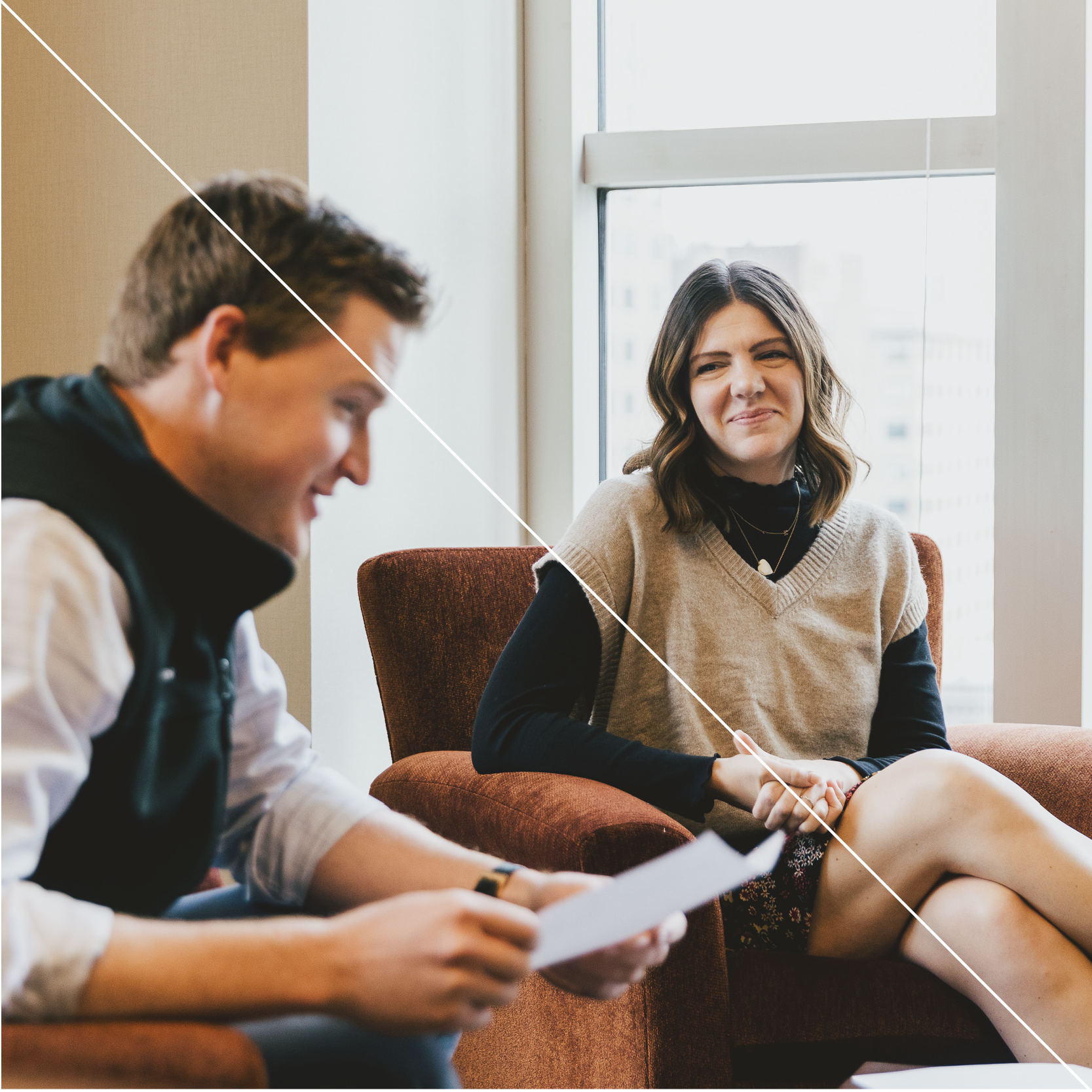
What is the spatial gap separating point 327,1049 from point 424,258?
20 cm

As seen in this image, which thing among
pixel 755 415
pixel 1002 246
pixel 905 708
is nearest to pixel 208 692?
pixel 755 415

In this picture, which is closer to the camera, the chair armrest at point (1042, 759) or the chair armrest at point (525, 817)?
the chair armrest at point (525, 817)

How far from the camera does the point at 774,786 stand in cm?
35

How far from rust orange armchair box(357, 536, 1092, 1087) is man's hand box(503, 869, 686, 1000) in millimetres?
18

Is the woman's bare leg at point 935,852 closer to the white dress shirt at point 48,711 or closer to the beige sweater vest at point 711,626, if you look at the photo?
the beige sweater vest at point 711,626

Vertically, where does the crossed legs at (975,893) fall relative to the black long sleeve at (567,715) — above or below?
below

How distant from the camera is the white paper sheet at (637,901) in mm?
240

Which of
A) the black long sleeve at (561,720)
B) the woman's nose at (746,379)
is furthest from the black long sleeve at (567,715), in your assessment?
the woman's nose at (746,379)

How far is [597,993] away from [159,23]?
0.28m

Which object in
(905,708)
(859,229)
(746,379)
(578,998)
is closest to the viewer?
(578,998)

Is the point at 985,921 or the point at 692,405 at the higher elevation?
the point at 692,405

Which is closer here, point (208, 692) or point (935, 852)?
point (208, 692)

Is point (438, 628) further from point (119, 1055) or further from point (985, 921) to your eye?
point (985, 921)

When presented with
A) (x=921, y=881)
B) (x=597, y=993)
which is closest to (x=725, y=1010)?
(x=597, y=993)
